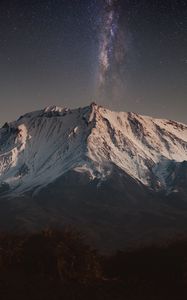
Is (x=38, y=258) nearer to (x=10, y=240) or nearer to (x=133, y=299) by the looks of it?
(x=10, y=240)

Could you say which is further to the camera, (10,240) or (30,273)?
(10,240)

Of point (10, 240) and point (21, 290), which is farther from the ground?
point (10, 240)

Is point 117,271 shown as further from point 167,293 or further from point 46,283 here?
point 167,293

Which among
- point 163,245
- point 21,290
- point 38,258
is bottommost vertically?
point 21,290

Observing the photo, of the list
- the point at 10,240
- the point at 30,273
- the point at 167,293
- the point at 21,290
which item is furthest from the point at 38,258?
the point at 167,293

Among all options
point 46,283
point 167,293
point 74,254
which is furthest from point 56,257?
point 167,293

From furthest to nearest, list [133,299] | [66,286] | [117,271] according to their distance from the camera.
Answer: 1. [117,271]
2. [66,286]
3. [133,299]

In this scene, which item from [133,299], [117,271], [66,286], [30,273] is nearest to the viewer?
[133,299]
